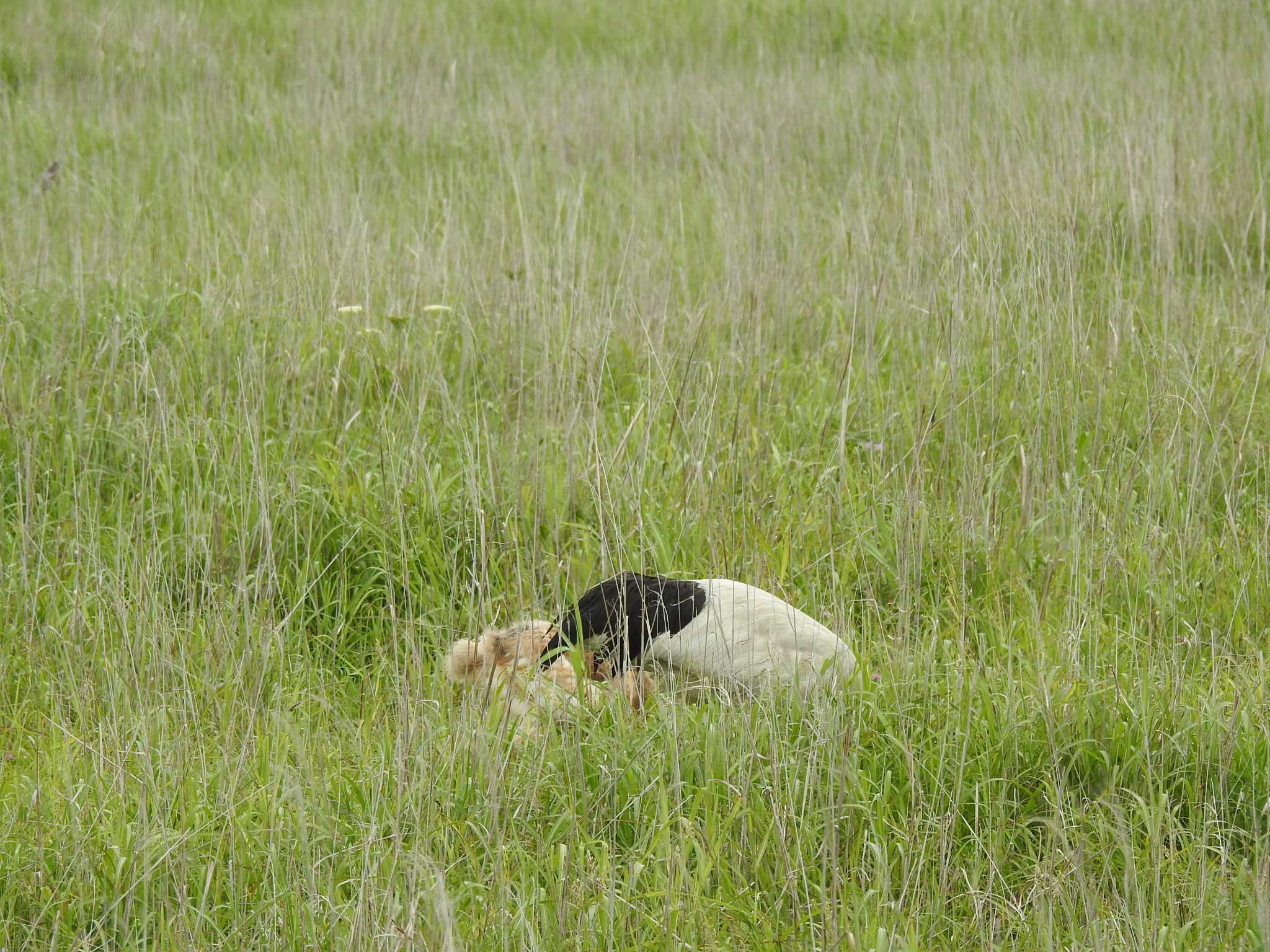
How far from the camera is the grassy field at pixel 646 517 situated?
163 cm

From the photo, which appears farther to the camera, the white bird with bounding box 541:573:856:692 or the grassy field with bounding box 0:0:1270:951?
the white bird with bounding box 541:573:856:692

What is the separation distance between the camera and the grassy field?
1.63 m

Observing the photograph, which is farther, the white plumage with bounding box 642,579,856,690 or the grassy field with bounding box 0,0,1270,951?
the white plumage with bounding box 642,579,856,690

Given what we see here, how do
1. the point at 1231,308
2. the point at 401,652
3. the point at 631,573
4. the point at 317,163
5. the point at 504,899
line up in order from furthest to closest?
the point at 317,163
the point at 1231,308
the point at 401,652
the point at 631,573
the point at 504,899

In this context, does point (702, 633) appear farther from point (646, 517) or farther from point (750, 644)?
point (646, 517)

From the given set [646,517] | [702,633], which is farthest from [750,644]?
[646,517]

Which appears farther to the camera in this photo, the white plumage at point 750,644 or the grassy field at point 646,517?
the white plumage at point 750,644

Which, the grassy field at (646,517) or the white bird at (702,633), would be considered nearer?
the grassy field at (646,517)

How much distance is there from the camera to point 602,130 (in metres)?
5.62

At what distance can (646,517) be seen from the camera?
2.54 metres

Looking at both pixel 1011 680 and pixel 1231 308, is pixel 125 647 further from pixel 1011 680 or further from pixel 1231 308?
pixel 1231 308

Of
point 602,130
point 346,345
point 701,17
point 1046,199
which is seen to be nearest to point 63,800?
point 346,345

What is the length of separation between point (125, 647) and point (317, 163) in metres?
3.58

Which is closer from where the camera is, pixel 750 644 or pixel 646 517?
pixel 750 644
